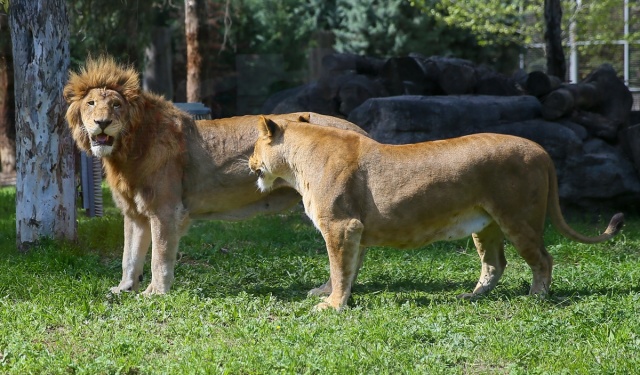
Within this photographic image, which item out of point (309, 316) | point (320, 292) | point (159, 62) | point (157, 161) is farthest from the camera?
point (159, 62)

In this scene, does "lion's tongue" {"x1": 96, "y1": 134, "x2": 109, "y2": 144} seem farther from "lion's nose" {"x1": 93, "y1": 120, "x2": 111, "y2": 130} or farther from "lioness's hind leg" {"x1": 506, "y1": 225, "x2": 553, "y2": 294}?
"lioness's hind leg" {"x1": 506, "y1": 225, "x2": 553, "y2": 294}

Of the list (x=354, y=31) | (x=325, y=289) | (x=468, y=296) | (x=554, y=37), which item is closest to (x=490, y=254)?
(x=468, y=296)

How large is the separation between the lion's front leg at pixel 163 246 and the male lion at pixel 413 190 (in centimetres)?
109

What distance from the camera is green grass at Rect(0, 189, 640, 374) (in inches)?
222

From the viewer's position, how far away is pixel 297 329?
21.0ft

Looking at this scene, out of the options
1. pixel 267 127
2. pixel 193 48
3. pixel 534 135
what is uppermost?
pixel 193 48

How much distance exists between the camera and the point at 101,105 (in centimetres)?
759

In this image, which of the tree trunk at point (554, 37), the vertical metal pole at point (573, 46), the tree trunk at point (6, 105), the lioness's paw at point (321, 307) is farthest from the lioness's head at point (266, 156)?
the vertical metal pole at point (573, 46)

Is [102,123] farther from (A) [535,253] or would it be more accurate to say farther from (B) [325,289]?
(A) [535,253]

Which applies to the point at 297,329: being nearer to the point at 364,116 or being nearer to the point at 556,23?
the point at 364,116

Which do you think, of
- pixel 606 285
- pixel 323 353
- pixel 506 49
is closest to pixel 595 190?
pixel 606 285

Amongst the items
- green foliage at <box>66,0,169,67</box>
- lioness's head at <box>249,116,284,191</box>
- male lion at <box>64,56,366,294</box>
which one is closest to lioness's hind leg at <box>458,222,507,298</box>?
male lion at <box>64,56,366,294</box>

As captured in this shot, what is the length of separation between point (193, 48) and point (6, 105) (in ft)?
12.1

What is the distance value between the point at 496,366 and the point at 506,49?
22.6m
